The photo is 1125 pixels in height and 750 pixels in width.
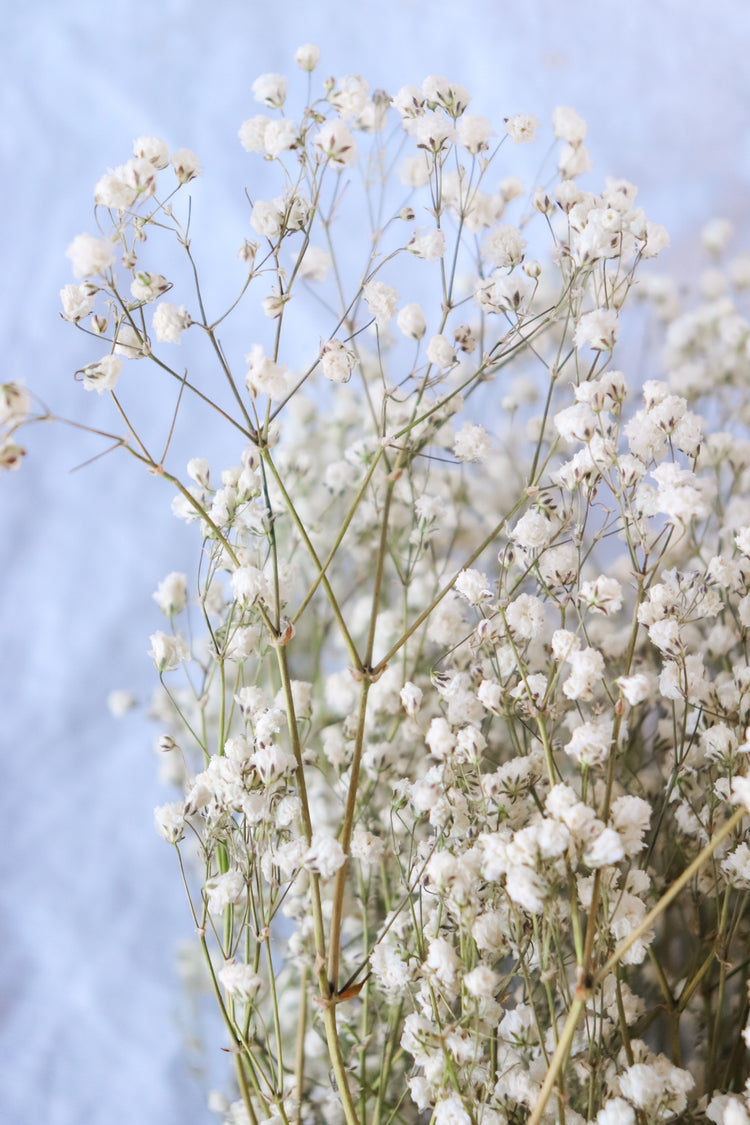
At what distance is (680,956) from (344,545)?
0.35 meters

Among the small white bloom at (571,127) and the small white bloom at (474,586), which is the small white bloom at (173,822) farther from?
the small white bloom at (571,127)

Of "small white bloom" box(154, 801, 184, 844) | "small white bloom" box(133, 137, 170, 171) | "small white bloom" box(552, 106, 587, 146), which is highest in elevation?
"small white bloom" box(552, 106, 587, 146)

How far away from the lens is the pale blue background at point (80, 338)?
0.68 meters

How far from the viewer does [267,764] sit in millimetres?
364

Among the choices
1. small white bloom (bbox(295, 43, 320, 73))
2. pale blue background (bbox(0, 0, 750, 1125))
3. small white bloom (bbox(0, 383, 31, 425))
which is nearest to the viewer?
small white bloom (bbox(0, 383, 31, 425))

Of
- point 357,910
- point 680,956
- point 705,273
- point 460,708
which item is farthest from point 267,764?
point 705,273

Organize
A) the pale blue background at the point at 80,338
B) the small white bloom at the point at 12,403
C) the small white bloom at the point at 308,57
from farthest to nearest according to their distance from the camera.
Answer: the pale blue background at the point at 80,338 → the small white bloom at the point at 308,57 → the small white bloom at the point at 12,403

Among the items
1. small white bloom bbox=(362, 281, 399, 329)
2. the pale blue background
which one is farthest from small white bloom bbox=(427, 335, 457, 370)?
the pale blue background

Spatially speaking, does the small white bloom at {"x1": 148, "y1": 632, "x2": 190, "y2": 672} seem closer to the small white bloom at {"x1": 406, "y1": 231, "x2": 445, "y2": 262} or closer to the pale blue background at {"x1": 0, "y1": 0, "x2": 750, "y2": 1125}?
the small white bloom at {"x1": 406, "y1": 231, "x2": 445, "y2": 262}

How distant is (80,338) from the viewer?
75cm

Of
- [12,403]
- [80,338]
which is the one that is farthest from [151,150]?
[80,338]

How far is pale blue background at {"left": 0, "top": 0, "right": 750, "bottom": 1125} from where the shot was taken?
676 millimetres

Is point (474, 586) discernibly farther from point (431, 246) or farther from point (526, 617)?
point (431, 246)

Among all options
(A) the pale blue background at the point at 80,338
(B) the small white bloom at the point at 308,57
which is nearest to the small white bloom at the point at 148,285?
(B) the small white bloom at the point at 308,57
